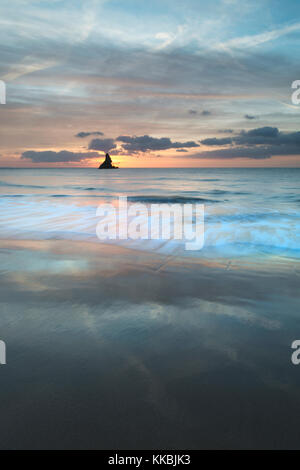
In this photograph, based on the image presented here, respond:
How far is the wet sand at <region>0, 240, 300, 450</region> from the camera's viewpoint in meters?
2.24

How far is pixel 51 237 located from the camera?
8.83 metres

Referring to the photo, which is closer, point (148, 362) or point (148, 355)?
point (148, 362)

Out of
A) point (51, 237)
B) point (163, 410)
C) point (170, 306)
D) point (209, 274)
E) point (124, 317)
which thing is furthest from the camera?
point (51, 237)

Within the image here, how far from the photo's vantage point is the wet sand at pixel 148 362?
7.35ft

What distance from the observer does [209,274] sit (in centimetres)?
573

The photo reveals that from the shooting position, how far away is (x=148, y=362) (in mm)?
3002

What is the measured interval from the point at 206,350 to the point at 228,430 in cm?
98
